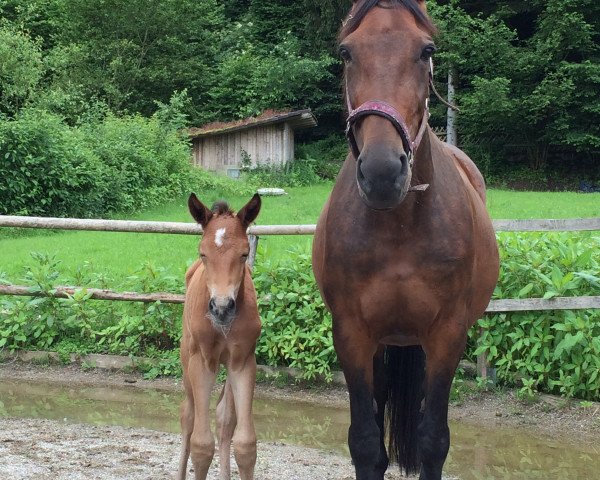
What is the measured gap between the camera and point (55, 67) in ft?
79.2

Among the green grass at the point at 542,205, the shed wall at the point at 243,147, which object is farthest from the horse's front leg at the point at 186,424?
the shed wall at the point at 243,147

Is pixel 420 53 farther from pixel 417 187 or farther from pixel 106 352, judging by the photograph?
pixel 106 352

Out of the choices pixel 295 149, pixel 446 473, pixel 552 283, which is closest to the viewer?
pixel 446 473

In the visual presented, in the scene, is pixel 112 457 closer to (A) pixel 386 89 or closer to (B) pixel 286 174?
(A) pixel 386 89

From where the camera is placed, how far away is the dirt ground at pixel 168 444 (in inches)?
171

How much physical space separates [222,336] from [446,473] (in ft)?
5.34

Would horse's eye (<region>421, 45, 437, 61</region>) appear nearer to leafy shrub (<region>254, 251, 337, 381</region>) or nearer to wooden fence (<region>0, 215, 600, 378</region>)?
wooden fence (<region>0, 215, 600, 378</region>)

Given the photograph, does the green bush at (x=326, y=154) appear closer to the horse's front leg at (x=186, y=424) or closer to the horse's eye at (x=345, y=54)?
the horse's front leg at (x=186, y=424)

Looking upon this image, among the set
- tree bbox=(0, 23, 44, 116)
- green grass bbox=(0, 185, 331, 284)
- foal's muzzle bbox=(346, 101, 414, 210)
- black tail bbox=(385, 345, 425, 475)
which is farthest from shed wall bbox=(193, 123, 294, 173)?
foal's muzzle bbox=(346, 101, 414, 210)

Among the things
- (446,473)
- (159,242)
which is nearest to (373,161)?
(446,473)

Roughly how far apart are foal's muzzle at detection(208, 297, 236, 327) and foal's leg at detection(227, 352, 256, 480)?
56 cm

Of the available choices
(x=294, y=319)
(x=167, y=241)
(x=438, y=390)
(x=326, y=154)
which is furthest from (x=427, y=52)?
(x=326, y=154)

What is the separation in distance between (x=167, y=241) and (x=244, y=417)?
28.2 ft

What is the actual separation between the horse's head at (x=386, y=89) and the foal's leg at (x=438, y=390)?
0.82 meters
